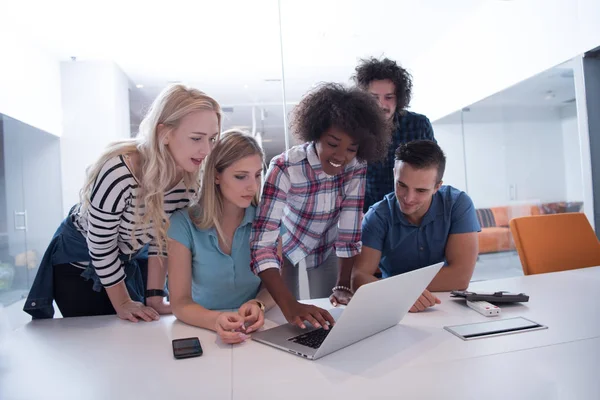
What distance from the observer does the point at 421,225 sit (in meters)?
1.64

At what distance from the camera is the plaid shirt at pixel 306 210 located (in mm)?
1344

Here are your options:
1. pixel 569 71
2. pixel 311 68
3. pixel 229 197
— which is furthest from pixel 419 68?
pixel 229 197

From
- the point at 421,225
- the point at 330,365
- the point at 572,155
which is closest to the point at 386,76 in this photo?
the point at 421,225

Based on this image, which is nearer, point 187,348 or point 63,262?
point 187,348

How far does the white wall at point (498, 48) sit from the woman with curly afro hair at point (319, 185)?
251 cm

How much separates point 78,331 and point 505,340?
1.11 metres

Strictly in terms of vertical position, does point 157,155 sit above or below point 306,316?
above

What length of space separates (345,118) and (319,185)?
0.25m

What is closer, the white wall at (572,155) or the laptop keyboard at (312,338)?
the laptop keyboard at (312,338)

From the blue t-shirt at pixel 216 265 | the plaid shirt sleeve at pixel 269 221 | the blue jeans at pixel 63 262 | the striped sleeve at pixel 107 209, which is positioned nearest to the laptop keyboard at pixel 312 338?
the plaid shirt sleeve at pixel 269 221

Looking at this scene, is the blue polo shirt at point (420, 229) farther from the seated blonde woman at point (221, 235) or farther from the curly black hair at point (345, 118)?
the seated blonde woman at point (221, 235)

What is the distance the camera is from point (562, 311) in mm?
1201

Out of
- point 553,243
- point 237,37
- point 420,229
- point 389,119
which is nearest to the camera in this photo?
point 420,229

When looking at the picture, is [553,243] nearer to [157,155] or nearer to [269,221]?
[269,221]
